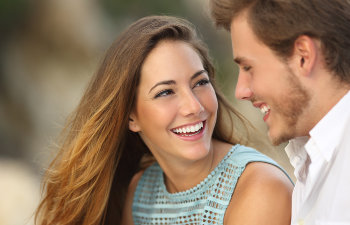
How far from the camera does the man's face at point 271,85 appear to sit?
227cm

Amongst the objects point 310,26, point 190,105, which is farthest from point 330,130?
point 190,105

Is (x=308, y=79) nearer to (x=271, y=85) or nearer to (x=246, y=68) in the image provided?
(x=271, y=85)

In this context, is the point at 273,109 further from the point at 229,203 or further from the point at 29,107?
the point at 29,107

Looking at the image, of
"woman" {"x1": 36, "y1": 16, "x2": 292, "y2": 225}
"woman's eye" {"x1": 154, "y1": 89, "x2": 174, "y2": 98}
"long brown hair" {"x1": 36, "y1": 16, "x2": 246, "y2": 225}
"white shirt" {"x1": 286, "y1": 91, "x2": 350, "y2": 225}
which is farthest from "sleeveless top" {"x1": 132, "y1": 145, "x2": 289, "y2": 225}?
"white shirt" {"x1": 286, "y1": 91, "x2": 350, "y2": 225}

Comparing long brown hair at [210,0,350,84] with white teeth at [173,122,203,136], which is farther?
white teeth at [173,122,203,136]

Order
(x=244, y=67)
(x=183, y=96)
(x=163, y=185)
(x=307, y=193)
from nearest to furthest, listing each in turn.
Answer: (x=307, y=193), (x=244, y=67), (x=183, y=96), (x=163, y=185)

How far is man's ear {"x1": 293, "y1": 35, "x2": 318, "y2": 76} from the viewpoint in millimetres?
2162

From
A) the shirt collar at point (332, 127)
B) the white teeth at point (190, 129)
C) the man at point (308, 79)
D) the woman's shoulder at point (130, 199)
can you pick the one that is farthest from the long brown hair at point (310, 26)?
the woman's shoulder at point (130, 199)

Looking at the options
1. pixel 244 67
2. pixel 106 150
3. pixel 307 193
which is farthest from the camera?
pixel 106 150

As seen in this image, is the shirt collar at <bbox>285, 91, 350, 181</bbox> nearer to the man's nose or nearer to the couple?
the couple

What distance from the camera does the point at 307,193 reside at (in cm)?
225

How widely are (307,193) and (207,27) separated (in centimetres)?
805

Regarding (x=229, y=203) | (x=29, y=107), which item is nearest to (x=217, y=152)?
(x=229, y=203)

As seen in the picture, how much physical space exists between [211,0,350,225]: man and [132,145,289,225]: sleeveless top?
574 mm
